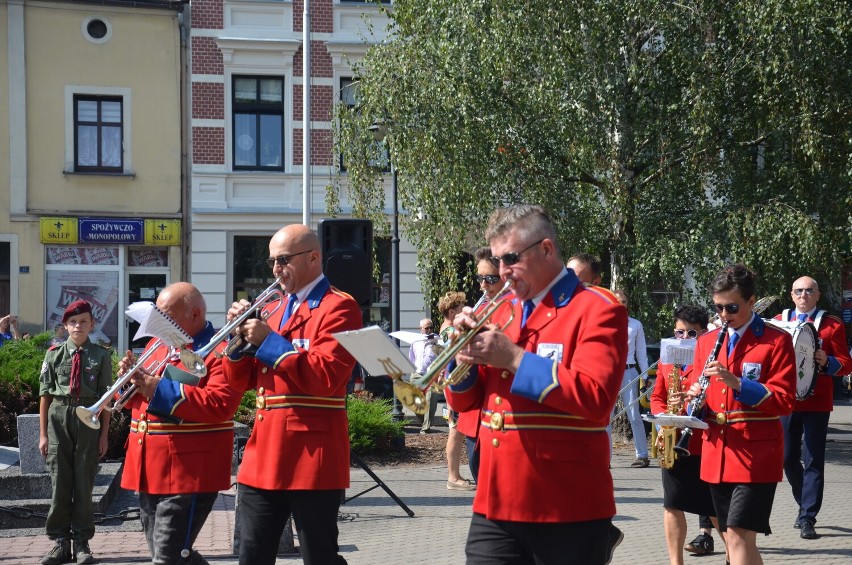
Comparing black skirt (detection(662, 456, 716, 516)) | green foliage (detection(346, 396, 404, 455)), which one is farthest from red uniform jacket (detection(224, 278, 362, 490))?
green foliage (detection(346, 396, 404, 455))

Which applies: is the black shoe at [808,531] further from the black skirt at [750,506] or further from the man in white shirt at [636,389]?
the man in white shirt at [636,389]

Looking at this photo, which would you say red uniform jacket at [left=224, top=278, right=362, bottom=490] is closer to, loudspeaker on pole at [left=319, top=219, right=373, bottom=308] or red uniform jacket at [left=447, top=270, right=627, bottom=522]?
red uniform jacket at [left=447, top=270, right=627, bottom=522]

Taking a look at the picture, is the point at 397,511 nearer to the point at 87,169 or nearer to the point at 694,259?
the point at 694,259

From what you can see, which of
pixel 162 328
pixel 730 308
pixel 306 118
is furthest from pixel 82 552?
pixel 306 118

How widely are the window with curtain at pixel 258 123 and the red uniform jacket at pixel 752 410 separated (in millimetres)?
19496

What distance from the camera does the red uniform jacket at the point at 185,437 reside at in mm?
5602

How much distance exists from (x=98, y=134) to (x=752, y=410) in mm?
20450

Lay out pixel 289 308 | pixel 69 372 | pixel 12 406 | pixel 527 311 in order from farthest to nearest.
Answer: pixel 12 406, pixel 69 372, pixel 289 308, pixel 527 311

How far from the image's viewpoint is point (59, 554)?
8289mm

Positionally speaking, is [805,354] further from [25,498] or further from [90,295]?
[90,295]

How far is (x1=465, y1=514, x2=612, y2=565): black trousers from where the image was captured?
4.04 meters

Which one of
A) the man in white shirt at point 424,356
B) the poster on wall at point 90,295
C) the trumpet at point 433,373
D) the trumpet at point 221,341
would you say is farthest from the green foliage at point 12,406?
the poster on wall at point 90,295

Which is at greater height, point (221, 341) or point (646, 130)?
point (646, 130)

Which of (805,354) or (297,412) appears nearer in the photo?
(297,412)
